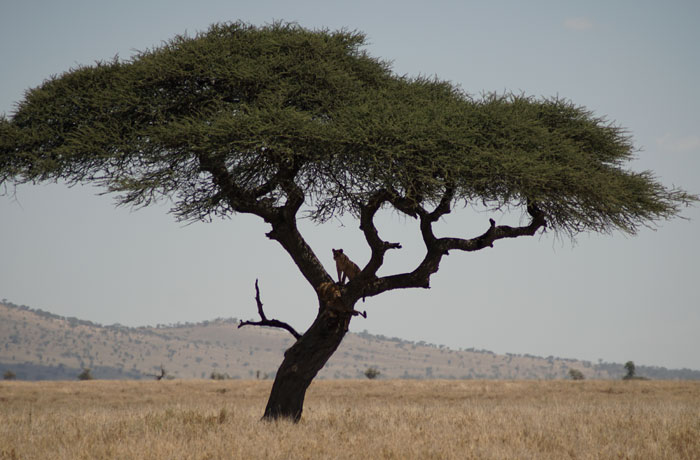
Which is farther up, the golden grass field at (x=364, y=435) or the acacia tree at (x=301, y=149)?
the acacia tree at (x=301, y=149)

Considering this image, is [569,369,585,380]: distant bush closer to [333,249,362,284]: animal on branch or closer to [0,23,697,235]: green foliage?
[0,23,697,235]: green foliage

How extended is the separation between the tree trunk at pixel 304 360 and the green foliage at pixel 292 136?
Result: 2.80 metres

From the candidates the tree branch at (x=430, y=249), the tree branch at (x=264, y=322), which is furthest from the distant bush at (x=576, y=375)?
the tree branch at (x=264, y=322)

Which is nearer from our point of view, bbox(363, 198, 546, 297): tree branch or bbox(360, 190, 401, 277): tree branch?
bbox(360, 190, 401, 277): tree branch

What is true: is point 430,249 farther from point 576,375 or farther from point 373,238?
point 576,375

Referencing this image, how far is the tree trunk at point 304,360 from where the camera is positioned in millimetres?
17375

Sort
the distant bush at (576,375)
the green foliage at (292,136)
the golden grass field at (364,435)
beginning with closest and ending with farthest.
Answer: the golden grass field at (364,435), the green foliage at (292,136), the distant bush at (576,375)

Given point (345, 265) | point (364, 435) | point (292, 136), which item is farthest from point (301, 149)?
point (364, 435)

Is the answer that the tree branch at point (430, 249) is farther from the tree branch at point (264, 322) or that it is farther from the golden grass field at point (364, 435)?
the golden grass field at point (364, 435)

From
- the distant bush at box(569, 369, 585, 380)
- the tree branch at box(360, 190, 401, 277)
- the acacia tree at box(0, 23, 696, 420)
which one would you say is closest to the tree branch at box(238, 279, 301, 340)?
the acacia tree at box(0, 23, 696, 420)

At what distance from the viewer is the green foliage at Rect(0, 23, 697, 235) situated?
15.8 metres

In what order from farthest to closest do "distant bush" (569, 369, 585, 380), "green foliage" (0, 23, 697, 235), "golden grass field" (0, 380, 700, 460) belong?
1. "distant bush" (569, 369, 585, 380)
2. "green foliage" (0, 23, 697, 235)
3. "golden grass field" (0, 380, 700, 460)

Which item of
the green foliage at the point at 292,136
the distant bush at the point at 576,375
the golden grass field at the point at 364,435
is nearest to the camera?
the golden grass field at the point at 364,435

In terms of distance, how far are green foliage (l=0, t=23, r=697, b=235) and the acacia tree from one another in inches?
1.8
